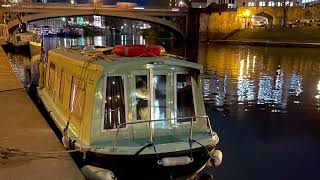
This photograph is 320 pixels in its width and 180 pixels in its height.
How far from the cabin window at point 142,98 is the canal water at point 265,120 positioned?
4.13 meters

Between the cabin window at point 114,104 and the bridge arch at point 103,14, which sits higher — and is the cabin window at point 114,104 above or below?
below

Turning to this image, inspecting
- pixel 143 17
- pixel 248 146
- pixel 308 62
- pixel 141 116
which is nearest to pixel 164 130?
pixel 141 116

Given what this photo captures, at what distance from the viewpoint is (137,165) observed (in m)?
8.35

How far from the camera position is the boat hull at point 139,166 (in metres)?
8.26

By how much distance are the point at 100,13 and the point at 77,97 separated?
58.3m

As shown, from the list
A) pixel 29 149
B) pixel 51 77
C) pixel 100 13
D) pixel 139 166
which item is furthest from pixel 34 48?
pixel 139 166

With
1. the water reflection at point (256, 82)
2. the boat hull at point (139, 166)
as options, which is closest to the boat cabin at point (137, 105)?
the boat hull at point (139, 166)

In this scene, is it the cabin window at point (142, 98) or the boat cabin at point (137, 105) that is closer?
the boat cabin at point (137, 105)

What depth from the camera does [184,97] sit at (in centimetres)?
947

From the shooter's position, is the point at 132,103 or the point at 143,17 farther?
the point at 143,17

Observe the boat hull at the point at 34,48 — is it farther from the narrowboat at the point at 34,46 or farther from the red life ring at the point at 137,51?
the red life ring at the point at 137,51

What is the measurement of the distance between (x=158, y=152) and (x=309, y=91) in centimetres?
2023

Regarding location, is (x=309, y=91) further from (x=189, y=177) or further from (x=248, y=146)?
(x=189, y=177)

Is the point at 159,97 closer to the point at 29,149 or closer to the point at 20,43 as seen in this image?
the point at 29,149
